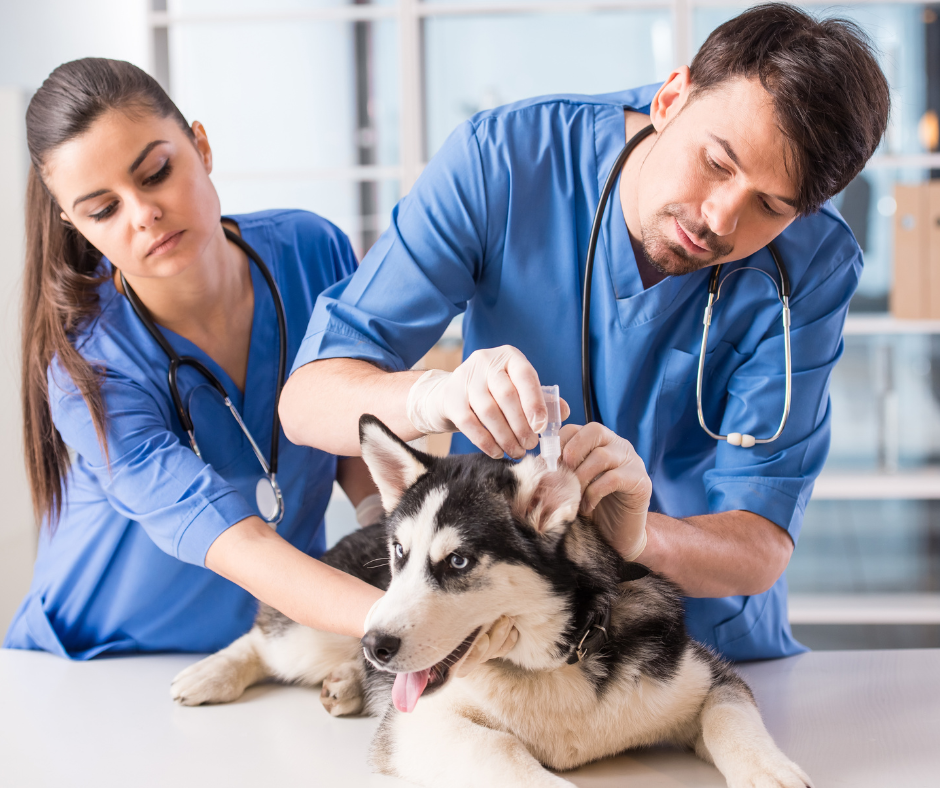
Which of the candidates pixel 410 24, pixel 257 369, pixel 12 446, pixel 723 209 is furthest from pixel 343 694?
pixel 410 24

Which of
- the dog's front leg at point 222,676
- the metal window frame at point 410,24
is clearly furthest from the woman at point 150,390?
the metal window frame at point 410,24

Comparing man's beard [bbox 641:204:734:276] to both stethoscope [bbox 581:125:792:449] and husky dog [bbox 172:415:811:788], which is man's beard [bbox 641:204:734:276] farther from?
husky dog [bbox 172:415:811:788]

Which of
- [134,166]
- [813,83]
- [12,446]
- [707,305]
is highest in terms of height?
[813,83]

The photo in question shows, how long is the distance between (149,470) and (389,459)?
0.48 m

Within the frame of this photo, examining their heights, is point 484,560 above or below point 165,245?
below

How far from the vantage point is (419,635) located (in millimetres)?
830

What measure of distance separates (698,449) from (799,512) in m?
0.19

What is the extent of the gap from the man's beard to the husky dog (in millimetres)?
422

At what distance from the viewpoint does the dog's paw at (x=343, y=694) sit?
Answer: 1137 mm

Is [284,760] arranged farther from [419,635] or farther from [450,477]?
[450,477]

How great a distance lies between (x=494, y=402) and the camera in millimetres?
848

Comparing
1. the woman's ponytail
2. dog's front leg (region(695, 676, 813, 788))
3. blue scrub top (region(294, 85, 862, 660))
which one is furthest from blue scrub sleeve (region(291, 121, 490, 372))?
dog's front leg (region(695, 676, 813, 788))

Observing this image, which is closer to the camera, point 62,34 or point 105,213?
point 105,213

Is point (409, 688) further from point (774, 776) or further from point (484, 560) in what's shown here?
point (774, 776)
